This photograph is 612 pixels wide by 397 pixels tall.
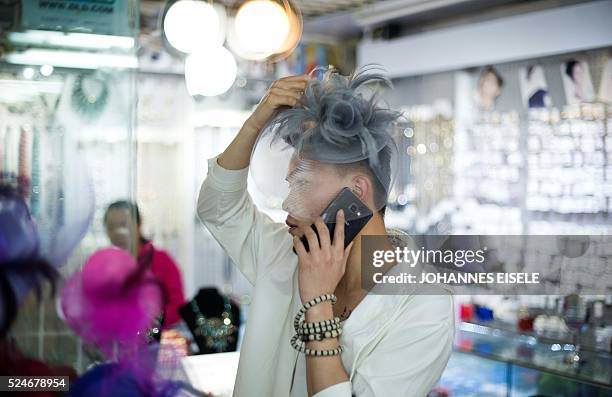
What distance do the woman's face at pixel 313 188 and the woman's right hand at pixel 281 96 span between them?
5.3 inches

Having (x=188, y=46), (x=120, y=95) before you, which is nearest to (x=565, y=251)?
(x=188, y=46)

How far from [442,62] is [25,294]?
481cm

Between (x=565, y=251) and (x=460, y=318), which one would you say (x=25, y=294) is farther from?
(x=460, y=318)

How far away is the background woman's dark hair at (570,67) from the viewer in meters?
4.42

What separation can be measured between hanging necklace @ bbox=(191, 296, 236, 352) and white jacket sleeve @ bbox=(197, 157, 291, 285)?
0.99 m

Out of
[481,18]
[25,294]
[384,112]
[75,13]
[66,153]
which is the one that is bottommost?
[25,294]

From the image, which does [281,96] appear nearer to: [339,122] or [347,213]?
[339,122]

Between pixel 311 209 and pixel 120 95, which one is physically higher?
pixel 120 95

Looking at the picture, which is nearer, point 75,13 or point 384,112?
point 75,13

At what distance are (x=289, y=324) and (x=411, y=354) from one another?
34cm

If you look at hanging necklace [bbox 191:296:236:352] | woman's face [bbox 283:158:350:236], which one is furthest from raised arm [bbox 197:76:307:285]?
hanging necklace [bbox 191:296:236:352]

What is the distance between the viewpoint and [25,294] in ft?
3.13

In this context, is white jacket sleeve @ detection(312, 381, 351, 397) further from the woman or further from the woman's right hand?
the woman's right hand

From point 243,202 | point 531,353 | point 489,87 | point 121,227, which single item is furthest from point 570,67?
point 121,227
